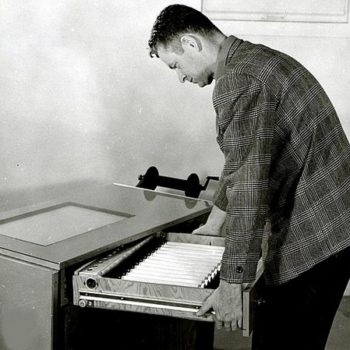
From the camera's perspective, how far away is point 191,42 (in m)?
1.45

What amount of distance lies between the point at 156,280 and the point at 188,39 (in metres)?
0.60

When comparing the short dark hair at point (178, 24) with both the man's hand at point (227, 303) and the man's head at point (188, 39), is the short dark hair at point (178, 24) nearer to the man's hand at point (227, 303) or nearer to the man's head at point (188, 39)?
the man's head at point (188, 39)

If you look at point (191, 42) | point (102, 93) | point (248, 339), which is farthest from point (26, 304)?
point (102, 93)

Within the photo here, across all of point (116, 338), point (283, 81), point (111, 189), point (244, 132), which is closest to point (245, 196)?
point (244, 132)

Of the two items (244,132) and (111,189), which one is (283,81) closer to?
(244,132)

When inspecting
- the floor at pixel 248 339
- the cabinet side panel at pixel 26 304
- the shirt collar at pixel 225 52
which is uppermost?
the shirt collar at pixel 225 52

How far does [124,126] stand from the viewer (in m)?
3.08

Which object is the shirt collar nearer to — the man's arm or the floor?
the man's arm

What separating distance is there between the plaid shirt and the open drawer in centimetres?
11

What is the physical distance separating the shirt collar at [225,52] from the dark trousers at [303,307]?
0.54m

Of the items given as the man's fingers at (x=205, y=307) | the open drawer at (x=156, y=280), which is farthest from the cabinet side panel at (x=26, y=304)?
the man's fingers at (x=205, y=307)

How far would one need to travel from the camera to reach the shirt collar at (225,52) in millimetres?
1430

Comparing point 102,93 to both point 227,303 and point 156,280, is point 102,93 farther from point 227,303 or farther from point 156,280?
point 227,303

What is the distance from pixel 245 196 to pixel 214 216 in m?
0.56
